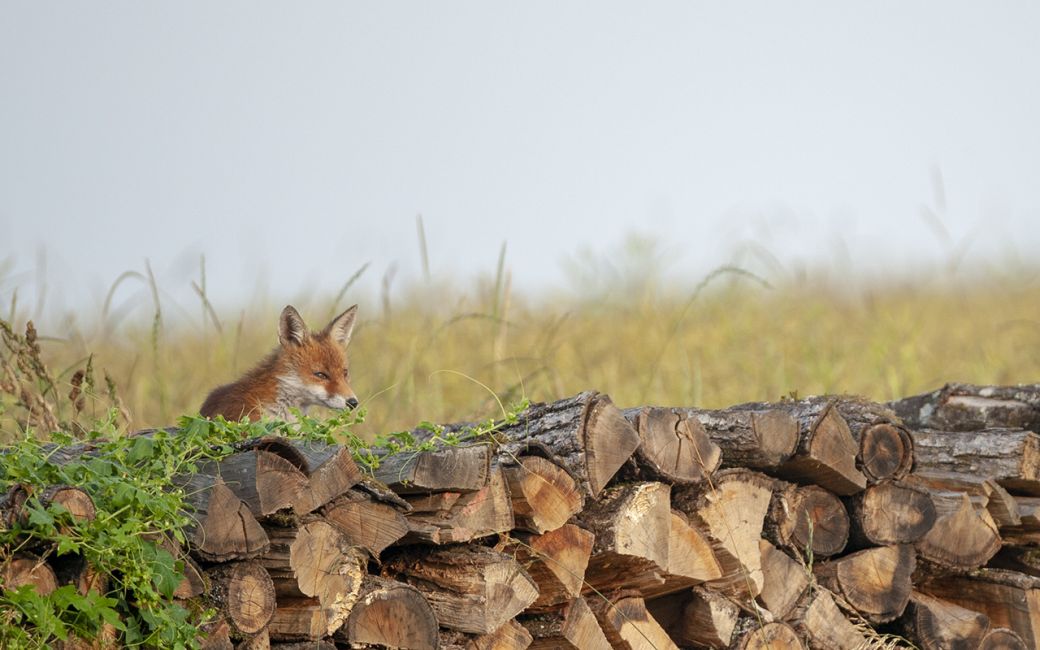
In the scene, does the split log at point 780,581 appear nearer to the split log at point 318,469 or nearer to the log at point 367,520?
the log at point 367,520

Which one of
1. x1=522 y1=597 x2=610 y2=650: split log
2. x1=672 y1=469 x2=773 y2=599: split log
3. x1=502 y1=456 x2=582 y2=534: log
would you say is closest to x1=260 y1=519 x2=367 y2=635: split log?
x1=502 y1=456 x2=582 y2=534: log

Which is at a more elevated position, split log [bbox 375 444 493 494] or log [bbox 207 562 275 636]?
split log [bbox 375 444 493 494]

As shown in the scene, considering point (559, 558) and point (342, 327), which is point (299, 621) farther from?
point (342, 327)

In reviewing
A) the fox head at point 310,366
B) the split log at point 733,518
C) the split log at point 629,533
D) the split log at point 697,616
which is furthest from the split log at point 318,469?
the fox head at point 310,366

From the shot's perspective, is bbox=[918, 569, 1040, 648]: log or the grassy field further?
the grassy field

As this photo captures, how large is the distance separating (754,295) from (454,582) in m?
8.30

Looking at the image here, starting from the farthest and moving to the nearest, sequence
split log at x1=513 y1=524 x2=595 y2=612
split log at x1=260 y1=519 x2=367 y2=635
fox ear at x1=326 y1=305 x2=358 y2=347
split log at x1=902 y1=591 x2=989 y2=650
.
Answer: fox ear at x1=326 y1=305 x2=358 y2=347 < split log at x1=902 y1=591 x2=989 y2=650 < split log at x1=513 y1=524 x2=595 y2=612 < split log at x1=260 y1=519 x2=367 y2=635

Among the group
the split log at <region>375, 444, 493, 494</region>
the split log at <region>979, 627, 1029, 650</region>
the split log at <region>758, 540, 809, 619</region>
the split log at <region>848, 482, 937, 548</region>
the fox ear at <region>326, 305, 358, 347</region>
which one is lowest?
the split log at <region>979, 627, 1029, 650</region>

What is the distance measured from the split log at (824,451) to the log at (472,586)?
1.33 metres

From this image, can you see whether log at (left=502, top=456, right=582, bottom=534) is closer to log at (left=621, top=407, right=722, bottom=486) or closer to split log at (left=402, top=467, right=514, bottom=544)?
split log at (left=402, top=467, right=514, bottom=544)

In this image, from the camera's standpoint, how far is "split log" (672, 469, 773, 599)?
13.7 feet

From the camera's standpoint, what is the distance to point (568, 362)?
32.0 ft

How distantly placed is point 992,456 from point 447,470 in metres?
3.01

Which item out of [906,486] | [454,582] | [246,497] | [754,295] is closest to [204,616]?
[246,497]
